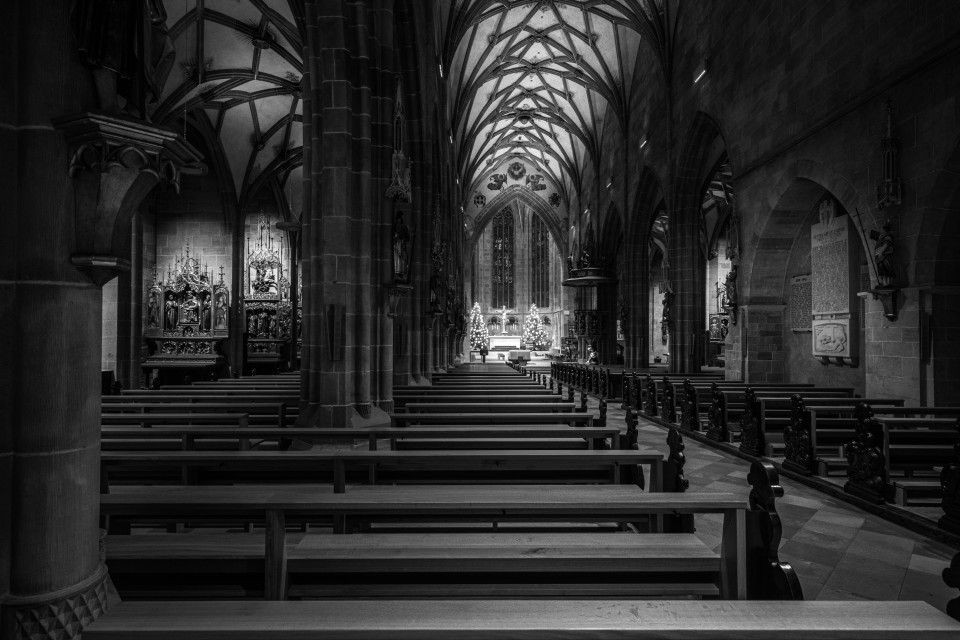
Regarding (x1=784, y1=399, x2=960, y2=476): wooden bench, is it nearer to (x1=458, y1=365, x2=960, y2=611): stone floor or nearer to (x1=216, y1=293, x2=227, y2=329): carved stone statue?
(x1=458, y1=365, x2=960, y2=611): stone floor

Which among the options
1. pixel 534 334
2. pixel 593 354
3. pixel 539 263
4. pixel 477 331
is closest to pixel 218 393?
pixel 593 354

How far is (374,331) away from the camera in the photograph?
830 cm

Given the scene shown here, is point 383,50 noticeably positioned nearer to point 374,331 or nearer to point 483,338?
point 374,331

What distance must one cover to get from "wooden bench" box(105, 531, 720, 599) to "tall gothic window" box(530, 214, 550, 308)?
44.8 meters

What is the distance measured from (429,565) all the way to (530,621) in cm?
85

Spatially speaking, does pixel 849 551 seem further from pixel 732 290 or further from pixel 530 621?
pixel 732 290

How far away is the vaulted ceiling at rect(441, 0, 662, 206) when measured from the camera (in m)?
20.2

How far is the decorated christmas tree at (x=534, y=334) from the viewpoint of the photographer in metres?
42.8

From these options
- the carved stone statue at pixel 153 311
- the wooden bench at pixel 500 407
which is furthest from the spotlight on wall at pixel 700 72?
the carved stone statue at pixel 153 311

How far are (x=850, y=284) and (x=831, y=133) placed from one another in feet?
9.69

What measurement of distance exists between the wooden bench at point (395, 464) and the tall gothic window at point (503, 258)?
43.3 meters

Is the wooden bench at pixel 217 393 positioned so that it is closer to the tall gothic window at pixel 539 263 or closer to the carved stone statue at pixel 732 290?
the carved stone statue at pixel 732 290

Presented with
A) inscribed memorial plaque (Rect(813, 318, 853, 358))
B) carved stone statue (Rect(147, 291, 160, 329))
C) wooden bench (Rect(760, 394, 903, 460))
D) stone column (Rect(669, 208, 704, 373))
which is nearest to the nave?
wooden bench (Rect(760, 394, 903, 460))

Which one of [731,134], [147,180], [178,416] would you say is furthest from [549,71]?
[147,180]
